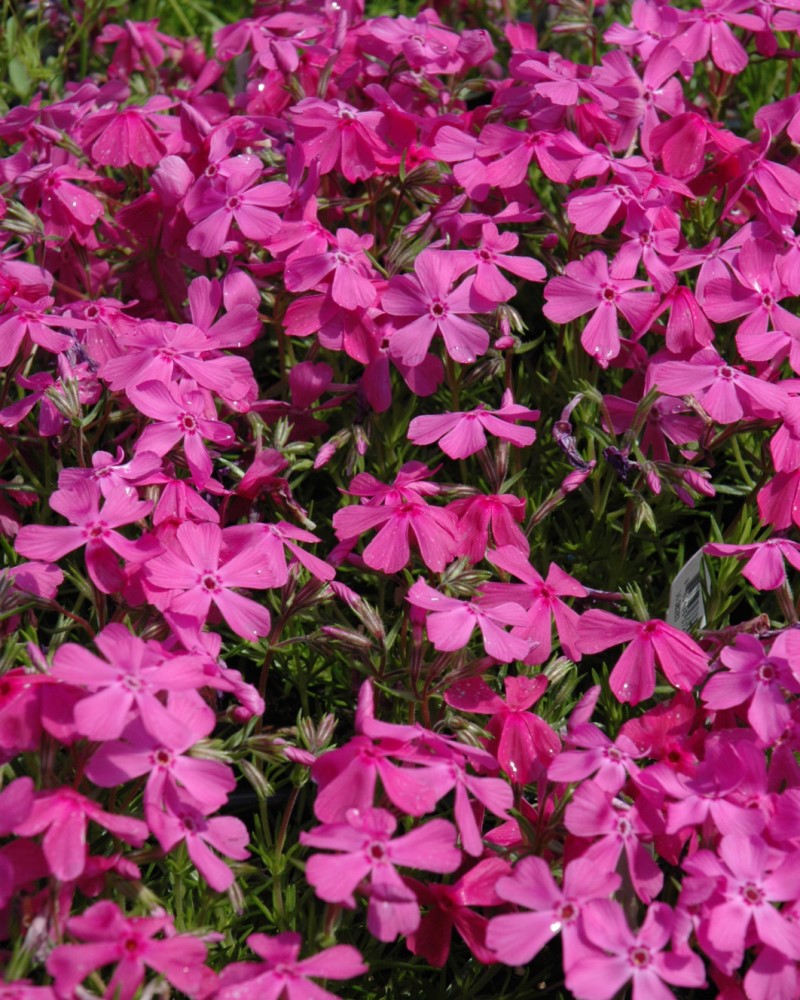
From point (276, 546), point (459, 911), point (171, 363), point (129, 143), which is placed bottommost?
point (459, 911)

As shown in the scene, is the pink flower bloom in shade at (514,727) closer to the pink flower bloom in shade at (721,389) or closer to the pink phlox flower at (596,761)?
the pink phlox flower at (596,761)

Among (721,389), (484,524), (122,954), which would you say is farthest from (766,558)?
(122,954)

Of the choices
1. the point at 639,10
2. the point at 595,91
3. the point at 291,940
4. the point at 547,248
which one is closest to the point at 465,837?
the point at 291,940

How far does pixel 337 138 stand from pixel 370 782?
122 centimetres

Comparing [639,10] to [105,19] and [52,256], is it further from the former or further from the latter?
[105,19]

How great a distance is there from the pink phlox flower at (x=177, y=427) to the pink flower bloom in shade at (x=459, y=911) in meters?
0.67

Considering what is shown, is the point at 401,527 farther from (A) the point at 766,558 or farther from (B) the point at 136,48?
(B) the point at 136,48

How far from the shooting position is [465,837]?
1.45 m

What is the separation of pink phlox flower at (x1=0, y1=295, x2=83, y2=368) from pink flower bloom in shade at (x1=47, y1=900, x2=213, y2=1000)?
910 mm

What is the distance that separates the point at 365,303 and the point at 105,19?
5.94 ft

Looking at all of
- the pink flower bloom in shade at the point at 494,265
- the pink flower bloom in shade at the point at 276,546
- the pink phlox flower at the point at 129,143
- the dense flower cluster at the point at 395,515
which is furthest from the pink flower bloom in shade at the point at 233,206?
the pink flower bloom in shade at the point at 276,546

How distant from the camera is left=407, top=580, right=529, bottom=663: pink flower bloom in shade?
5.17ft

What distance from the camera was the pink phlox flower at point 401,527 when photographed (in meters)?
1.73

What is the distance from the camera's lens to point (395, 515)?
1.76 metres
